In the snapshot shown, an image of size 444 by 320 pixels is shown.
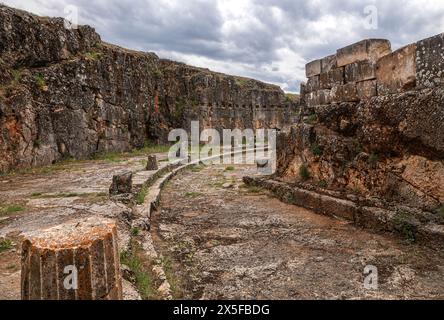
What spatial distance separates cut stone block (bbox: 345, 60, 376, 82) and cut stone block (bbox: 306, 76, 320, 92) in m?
1.06

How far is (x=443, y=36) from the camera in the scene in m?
4.79

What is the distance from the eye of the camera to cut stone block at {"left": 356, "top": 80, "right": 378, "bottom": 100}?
20.7 feet

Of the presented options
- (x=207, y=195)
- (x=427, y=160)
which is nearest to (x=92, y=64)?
(x=207, y=195)

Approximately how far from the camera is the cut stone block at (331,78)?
7.38 meters

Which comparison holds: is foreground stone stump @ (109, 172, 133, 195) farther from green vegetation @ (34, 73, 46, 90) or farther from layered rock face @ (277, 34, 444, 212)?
green vegetation @ (34, 73, 46, 90)

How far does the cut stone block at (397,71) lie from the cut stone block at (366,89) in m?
0.13

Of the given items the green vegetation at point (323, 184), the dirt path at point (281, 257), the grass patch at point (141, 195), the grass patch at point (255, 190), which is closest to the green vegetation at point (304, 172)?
the green vegetation at point (323, 184)

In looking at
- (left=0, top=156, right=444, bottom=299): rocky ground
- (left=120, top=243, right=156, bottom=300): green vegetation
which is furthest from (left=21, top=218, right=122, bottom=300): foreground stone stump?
(left=120, top=243, right=156, bottom=300): green vegetation

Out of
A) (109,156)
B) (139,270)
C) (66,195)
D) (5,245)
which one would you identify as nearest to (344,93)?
(139,270)

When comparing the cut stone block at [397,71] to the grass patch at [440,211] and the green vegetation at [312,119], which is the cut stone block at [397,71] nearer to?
the green vegetation at [312,119]

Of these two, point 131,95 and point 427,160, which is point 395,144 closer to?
point 427,160

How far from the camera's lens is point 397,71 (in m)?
5.70

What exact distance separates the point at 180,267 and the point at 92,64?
12402 mm

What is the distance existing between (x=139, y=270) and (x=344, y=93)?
207 inches
